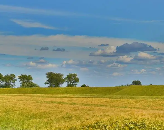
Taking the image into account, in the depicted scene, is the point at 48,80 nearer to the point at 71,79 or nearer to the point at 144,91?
the point at 71,79

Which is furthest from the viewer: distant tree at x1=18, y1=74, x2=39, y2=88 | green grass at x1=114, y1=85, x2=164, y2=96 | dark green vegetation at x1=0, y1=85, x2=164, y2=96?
distant tree at x1=18, y1=74, x2=39, y2=88

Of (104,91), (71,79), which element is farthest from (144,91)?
Answer: (71,79)

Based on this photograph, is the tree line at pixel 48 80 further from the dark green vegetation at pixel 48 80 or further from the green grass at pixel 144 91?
the green grass at pixel 144 91

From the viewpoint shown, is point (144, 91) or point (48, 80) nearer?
point (144, 91)

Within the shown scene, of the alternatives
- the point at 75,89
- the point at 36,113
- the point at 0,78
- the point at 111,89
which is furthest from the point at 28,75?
the point at 36,113

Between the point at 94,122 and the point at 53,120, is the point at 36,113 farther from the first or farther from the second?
the point at 94,122

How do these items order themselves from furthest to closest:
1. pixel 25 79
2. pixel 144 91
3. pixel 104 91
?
pixel 25 79
pixel 104 91
pixel 144 91

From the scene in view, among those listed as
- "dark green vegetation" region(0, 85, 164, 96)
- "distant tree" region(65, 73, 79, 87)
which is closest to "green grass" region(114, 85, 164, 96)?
"dark green vegetation" region(0, 85, 164, 96)

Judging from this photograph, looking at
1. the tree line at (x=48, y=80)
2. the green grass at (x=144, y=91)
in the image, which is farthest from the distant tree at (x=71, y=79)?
the green grass at (x=144, y=91)

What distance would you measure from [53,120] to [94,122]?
24.0 feet

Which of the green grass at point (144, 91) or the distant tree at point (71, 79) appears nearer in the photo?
the green grass at point (144, 91)

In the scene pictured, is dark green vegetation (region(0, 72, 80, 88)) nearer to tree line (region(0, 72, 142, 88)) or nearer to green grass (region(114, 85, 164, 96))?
tree line (region(0, 72, 142, 88))

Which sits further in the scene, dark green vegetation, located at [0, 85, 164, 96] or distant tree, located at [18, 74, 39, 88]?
distant tree, located at [18, 74, 39, 88]

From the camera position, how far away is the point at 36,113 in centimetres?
3938
